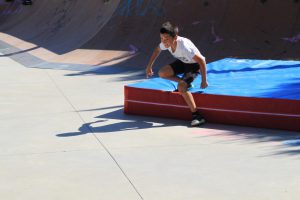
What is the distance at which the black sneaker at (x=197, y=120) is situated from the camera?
664cm

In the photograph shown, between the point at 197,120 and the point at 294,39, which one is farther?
the point at 294,39

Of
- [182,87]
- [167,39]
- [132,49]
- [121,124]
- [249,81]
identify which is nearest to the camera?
[167,39]

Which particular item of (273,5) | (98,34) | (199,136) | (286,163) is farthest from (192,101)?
(98,34)

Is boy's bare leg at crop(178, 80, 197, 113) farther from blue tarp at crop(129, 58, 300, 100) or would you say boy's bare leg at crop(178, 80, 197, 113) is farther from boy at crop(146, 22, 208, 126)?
blue tarp at crop(129, 58, 300, 100)

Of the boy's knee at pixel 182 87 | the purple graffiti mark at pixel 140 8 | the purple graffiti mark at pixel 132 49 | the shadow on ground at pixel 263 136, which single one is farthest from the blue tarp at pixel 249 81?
the purple graffiti mark at pixel 140 8

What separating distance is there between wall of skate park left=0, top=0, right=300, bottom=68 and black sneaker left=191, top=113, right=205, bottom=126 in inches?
200

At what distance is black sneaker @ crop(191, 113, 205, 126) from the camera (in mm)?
6641

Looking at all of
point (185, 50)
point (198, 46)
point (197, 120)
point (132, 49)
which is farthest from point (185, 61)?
point (132, 49)

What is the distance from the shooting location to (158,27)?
47.1ft

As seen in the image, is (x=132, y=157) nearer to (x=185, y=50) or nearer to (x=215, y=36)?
(x=185, y=50)

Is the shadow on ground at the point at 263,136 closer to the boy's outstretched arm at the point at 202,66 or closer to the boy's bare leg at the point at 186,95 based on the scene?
the boy's bare leg at the point at 186,95

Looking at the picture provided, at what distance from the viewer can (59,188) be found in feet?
14.8

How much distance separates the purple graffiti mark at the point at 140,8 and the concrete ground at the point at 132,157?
7.33 meters

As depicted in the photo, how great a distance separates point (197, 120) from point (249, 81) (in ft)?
4.82
